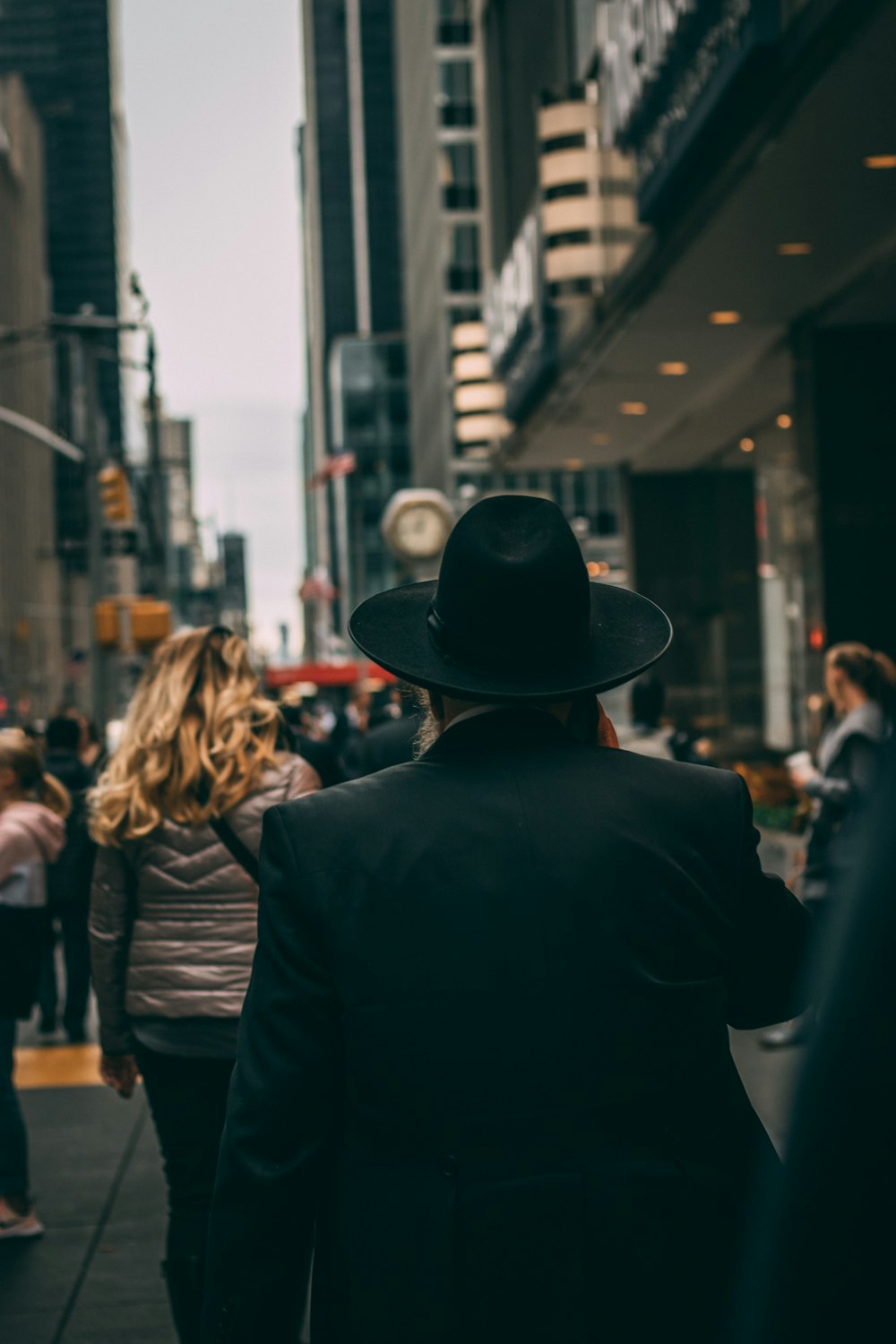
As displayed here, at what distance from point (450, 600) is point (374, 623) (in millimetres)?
192

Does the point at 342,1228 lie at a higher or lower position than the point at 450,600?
lower

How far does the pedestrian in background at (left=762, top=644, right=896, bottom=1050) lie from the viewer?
7.75 m

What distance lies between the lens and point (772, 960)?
2.26 metres

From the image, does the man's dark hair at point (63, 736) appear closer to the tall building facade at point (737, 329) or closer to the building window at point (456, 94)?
the tall building facade at point (737, 329)

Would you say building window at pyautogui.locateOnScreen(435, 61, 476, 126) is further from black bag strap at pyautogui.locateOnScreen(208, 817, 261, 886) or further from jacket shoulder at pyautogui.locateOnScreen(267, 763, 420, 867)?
jacket shoulder at pyautogui.locateOnScreen(267, 763, 420, 867)

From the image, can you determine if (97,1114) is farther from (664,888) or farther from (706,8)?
(706,8)

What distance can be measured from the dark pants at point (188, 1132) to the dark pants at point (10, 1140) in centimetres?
180

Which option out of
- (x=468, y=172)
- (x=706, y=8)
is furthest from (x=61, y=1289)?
(x=468, y=172)

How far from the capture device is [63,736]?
11.0 metres

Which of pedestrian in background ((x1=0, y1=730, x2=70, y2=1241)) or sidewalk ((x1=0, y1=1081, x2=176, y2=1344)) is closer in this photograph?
sidewalk ((x1=0, y1=1081, x2=176, y2=1344))

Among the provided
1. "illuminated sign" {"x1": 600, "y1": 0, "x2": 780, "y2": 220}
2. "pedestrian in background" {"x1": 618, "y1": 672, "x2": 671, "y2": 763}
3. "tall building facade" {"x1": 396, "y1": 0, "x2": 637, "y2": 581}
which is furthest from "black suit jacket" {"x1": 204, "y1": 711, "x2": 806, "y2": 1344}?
"tall building facade" {"x1": 396, "y1": 0, "x2": 637, "y2": 581}

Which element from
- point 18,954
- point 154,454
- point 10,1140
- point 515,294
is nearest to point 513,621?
point 18,954

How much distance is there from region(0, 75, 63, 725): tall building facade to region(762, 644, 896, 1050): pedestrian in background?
95.2 meters

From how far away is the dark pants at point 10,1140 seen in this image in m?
5.68
